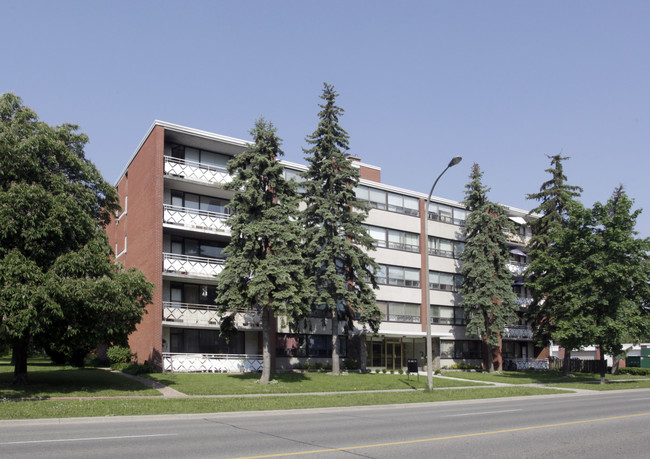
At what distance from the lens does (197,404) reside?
63.4 ft

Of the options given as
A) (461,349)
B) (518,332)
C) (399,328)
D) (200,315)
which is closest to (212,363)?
(200,315)

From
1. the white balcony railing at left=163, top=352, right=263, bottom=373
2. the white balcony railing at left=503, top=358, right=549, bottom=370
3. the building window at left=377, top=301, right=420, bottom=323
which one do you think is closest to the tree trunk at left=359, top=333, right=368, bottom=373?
the building window at left=377, top=301, right=420, bottom=323

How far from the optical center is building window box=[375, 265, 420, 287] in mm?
44219

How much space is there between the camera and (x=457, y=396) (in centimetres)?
2470

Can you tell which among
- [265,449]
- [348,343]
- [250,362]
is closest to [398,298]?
[348,343]

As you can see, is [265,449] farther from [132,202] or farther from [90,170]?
[132,202]

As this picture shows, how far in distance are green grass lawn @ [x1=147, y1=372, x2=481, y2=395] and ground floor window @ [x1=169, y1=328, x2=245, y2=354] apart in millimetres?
3449

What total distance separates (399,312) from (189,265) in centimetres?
1797

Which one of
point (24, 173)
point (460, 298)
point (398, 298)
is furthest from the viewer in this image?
point (460, 298)

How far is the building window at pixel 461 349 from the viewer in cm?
4750

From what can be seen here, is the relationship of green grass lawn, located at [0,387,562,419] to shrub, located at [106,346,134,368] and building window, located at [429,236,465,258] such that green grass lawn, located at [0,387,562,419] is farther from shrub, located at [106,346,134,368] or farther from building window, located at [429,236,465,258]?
building window, located at [429,236,465,258]

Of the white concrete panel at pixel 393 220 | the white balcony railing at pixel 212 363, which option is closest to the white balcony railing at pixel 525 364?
the white concrete panel at pixel 393 220

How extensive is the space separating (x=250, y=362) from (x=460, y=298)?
21523 millimetres

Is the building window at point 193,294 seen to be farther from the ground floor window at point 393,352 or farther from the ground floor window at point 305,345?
the ground floor window at point 393,352
